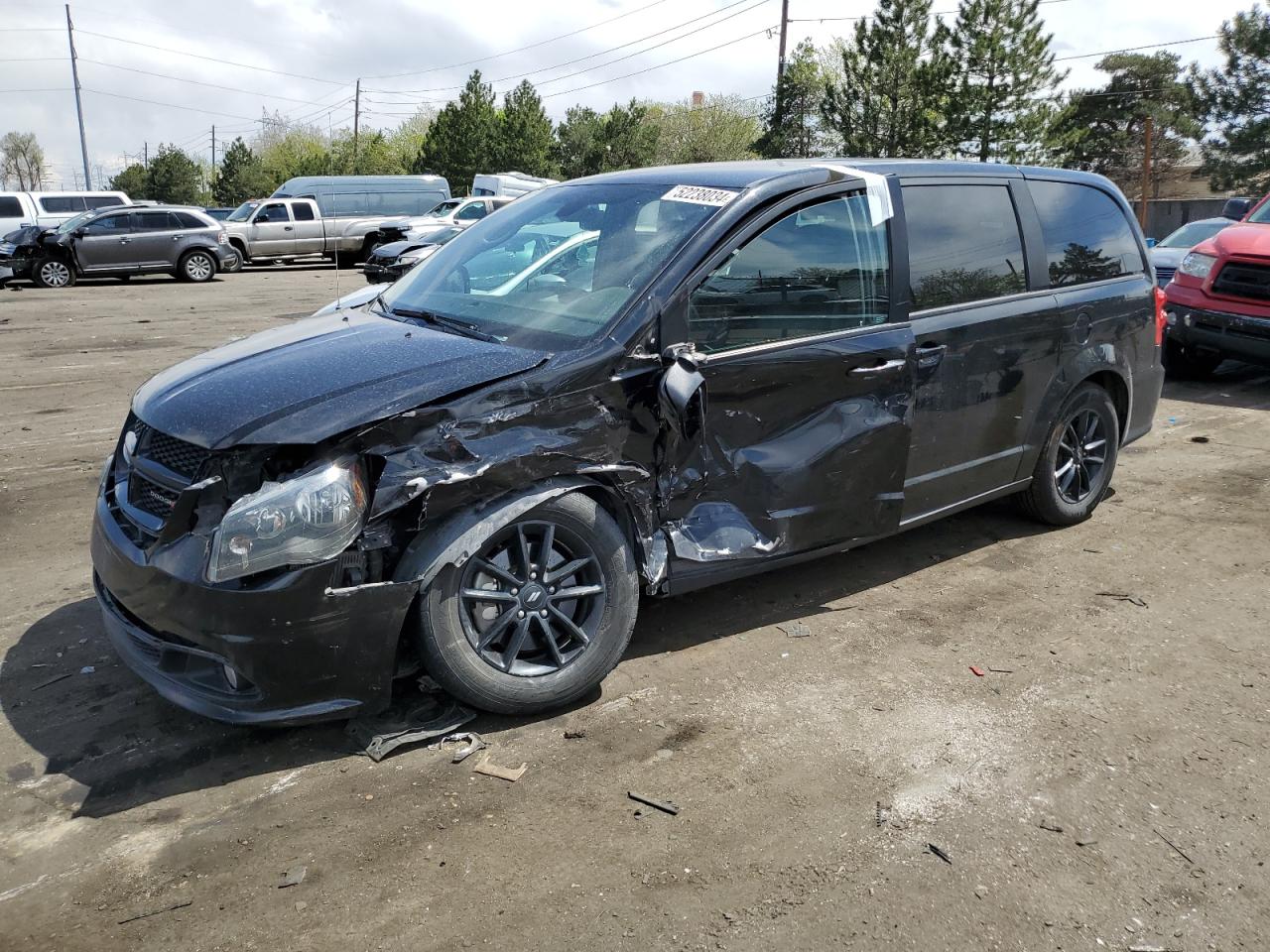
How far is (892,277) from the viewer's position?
14.1 ft

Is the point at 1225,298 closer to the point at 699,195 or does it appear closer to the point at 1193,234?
the point at 1193,234

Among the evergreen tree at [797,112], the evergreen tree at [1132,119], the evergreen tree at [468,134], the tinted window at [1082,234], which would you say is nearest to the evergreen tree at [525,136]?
the evergreen tree at [468,134]

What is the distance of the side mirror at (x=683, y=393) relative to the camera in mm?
3580

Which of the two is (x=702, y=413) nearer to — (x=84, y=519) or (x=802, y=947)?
(x=802, y=947)

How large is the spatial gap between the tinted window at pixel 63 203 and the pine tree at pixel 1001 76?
32781mm

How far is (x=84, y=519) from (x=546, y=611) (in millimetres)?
3491

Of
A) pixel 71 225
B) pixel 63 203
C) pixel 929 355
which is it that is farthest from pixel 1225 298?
pixel 63 203

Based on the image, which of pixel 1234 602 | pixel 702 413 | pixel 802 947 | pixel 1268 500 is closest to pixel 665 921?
pixel 802 947

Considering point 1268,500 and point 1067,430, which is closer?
point 1067,430

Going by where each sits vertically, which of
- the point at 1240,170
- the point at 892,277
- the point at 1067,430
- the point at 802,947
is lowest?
the point at 802,947

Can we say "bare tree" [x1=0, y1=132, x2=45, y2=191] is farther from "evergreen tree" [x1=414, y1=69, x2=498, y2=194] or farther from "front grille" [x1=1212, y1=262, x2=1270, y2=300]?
"front grille" [x1=1212, y1=262, x2=1270, y2=300]

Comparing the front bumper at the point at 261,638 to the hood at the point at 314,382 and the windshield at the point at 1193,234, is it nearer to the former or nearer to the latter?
the hood at the point at 314,382

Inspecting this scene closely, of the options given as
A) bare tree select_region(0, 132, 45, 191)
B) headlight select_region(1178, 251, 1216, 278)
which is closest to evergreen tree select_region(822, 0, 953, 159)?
headlight select_region(1178, 251, 1216, 278)

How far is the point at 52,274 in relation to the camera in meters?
21.0
